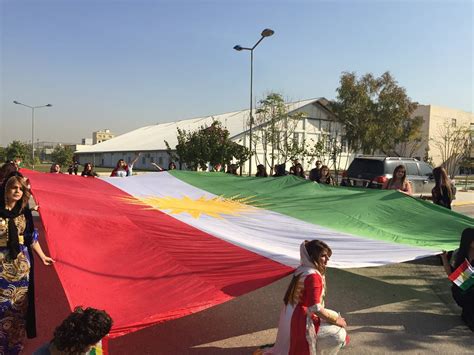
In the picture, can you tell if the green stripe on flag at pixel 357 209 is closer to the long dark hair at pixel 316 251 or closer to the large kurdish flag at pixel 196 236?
the large kurdish flag at pixel 196 236

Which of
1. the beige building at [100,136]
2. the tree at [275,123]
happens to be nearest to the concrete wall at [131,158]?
the tree at [275,123]

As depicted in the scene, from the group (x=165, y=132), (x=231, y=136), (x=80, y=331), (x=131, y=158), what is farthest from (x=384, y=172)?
(x=165, y=132)

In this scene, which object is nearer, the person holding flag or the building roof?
the person holding flag

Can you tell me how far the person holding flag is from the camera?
4.42 m

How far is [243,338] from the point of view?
14.2 ft

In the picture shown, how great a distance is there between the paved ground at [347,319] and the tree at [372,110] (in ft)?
110

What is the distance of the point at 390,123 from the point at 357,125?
127 inches

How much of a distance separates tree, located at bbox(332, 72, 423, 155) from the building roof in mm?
3573

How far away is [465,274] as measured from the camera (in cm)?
441

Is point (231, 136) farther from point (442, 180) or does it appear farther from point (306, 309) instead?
point (306, 309)

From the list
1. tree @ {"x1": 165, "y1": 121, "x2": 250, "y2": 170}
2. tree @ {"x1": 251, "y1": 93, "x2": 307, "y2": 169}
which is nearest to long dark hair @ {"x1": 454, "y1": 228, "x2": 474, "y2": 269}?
tree @ {"x1": 165, "y1": 121, "x2": 250, "y2": 170}

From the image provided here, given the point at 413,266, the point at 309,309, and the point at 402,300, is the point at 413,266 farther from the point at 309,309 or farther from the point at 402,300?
the point at 309,309

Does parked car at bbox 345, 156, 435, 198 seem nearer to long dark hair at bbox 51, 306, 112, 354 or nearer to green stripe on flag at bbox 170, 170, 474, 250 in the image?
green stripe on flag at bbox 170, 170, 474, 250

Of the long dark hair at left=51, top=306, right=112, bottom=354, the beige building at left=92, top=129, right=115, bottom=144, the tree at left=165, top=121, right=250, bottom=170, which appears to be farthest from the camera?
the beige building at left=92, top=129, right=115, bottom=144
